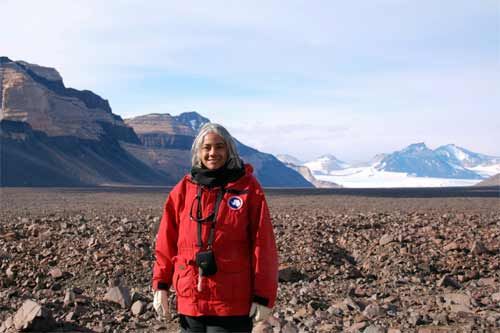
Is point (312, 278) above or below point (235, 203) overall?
below

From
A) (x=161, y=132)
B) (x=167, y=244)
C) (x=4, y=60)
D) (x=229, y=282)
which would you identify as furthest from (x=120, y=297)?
(x=161, y=132)

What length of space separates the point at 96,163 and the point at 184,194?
79.2m

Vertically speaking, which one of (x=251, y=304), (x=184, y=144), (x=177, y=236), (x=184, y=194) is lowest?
(x=251, y=304)

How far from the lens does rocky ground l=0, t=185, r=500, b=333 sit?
5840 millimetres

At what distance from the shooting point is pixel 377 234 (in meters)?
11.4

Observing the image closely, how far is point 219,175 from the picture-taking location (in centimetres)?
356

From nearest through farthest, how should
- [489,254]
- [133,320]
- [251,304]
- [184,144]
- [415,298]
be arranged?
[251,304] → [133,320] → [415,298] → [489,254] → [184,144]

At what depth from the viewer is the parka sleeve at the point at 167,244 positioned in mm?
3688

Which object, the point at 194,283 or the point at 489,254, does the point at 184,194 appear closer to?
the point at 194,283

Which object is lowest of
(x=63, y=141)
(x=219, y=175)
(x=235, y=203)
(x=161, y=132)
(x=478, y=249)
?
(x=478, y=249)

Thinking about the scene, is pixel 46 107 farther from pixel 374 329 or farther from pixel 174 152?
pixel 374 329

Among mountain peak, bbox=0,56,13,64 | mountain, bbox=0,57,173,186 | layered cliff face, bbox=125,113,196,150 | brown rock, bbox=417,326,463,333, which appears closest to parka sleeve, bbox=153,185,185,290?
brown rock, bbox=417,326,463,333

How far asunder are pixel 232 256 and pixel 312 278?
5.25m

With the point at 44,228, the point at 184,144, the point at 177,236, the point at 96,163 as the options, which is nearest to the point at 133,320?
the point at 177,236
